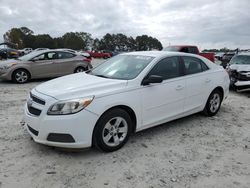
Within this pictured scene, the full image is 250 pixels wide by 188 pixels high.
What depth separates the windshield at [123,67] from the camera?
4773 millimetres

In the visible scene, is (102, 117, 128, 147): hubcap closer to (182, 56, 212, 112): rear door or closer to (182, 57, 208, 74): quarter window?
(182, 56, 212, 112): rear door

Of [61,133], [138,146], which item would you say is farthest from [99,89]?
[138,146]

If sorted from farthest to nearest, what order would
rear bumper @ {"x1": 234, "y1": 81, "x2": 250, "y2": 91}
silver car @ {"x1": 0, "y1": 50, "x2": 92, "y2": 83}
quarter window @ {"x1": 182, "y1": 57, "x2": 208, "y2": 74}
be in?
silver car @ {"x1": 0, "y1": 50, "x2": 92, "y2": 83} < rear bumper @ {"x1": 234, "y1": 81, "x2": 250, "y2": 91} < quarter window @ {"x1": 182, "y1": 57, "x2": 208, "y2": 74}

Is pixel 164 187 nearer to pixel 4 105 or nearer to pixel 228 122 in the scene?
pixel 228 122

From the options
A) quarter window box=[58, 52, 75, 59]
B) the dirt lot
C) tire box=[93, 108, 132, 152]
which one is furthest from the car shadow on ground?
quarter window box=[58, 52, 75, 59]

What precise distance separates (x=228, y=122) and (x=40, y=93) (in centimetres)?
394

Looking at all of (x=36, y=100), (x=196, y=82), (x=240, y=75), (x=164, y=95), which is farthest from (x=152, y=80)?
(x=240, y=75)

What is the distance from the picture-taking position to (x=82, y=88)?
4.14 m

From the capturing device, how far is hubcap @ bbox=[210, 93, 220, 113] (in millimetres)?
6188

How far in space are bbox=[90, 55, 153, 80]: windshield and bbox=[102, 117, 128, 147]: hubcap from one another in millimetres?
787

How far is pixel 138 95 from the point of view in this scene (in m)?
4.46

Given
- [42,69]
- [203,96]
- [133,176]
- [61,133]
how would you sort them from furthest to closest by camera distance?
[42,69]
[203,96]
[61,133]
[133,176]

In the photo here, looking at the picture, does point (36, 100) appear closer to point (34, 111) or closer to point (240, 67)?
point (34, 111)

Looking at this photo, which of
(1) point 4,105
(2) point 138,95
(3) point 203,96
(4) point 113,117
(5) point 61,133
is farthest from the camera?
(1) point 4,105
